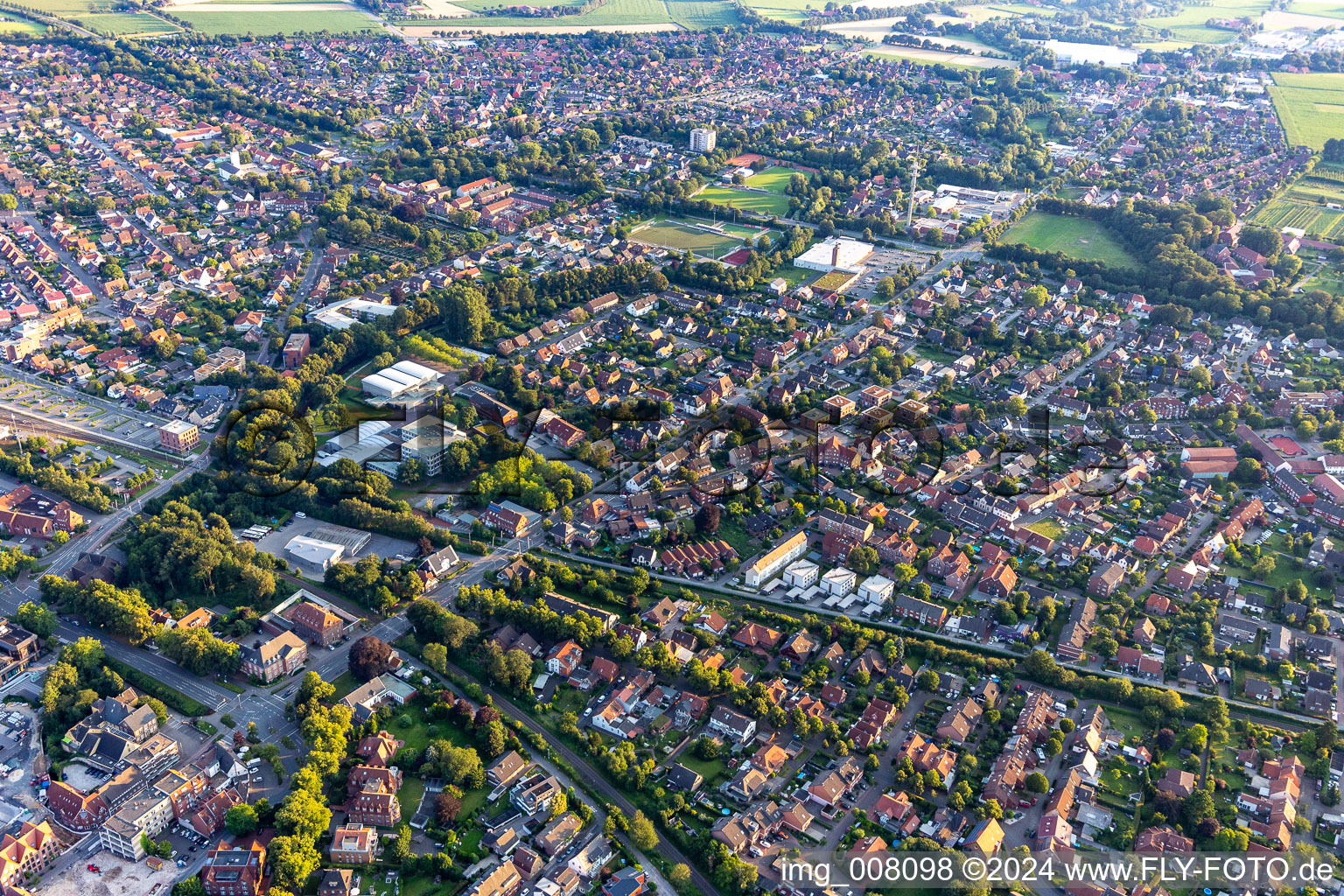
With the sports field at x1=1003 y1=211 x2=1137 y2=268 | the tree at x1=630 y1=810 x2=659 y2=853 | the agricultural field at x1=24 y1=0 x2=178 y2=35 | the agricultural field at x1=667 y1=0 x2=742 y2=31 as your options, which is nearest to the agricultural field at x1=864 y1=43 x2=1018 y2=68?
the agricultural field at x1=667 y1=0 x2=742 y2=31

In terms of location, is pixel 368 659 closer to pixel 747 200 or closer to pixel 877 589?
pixel 877 589

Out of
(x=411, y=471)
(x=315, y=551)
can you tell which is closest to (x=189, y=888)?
(x=315, y=551)

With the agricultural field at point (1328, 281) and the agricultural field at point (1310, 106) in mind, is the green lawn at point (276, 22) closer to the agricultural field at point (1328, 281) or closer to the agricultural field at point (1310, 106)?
the agricultural field at point (1310, 106)

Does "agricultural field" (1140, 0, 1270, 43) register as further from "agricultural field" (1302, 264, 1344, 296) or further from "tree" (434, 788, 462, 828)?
"tree" (434, 788, 462, 828)

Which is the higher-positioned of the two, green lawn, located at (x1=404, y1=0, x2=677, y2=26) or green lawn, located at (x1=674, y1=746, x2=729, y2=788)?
green lawn, located at (x1=404, y1=0, x2=677, y2=26)

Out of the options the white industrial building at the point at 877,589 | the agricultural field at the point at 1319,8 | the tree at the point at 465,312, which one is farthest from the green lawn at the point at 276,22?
the agricultural field at the point at 1319,8

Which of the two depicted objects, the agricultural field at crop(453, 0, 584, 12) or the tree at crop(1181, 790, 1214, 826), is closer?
the tree at crop(1181, 790, 1214, 826)
